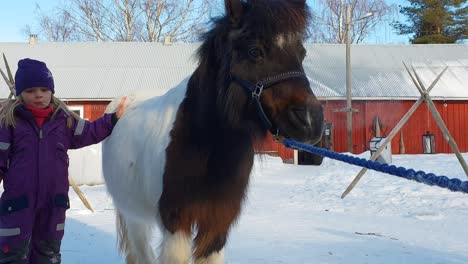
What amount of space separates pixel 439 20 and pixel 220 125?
113ft

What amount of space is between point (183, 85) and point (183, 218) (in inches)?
41.3

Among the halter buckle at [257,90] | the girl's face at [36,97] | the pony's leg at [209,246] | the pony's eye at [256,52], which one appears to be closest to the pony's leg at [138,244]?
the pony's leg at [209,246]

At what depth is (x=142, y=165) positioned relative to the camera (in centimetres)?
328

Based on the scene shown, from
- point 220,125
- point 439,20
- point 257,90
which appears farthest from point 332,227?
point 439,20

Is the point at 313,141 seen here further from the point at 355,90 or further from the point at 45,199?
the point at 355,90

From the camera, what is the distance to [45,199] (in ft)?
9.61

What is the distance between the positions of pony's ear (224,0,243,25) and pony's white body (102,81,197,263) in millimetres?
766

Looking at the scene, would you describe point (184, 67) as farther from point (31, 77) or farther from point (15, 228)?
point (15, 228)

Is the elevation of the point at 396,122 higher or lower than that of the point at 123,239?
higher

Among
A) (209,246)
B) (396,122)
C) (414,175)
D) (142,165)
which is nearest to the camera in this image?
(414,175)

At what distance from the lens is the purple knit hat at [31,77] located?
297 cm

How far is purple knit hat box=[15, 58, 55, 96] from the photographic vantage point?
2973mm

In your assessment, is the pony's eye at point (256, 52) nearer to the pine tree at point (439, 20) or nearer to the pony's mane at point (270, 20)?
the pony's mane at point (270, 20)

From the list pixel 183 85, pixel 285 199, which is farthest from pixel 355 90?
pixel 183 85
